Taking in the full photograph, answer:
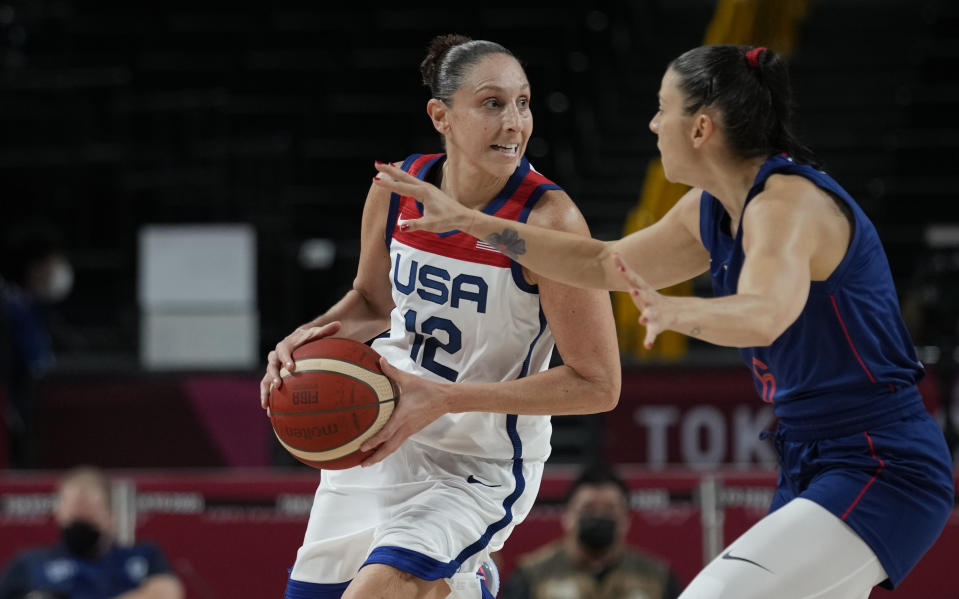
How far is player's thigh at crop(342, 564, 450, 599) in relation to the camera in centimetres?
334

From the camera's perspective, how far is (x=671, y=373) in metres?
7.19

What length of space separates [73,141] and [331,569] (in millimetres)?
9553

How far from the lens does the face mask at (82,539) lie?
6.48m

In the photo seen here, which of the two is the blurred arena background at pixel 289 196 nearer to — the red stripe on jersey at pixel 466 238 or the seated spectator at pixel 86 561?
the seated spectator at pixel 86 561

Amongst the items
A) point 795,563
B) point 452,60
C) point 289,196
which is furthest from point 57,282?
point 795,563

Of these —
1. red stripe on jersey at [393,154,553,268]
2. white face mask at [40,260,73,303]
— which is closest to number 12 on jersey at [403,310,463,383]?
red stripe on jersey at [393,154,553,268]

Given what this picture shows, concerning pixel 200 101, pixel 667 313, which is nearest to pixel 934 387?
pixel 667 313

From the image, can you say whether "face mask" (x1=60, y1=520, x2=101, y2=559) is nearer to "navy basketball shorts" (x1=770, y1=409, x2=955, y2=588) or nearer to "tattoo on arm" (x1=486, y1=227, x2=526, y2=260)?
"tattoo on arm" (x1=486, y1=227, x2=526, y2=260)

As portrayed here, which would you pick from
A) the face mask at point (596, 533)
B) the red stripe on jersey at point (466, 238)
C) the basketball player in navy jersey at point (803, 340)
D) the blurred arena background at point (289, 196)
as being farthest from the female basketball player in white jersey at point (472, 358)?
the blurred arena background at point (289, 196)

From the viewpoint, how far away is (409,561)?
3.40 m

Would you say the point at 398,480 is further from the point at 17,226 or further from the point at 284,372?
the point at 17,226

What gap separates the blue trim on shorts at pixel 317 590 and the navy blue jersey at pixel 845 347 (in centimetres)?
132

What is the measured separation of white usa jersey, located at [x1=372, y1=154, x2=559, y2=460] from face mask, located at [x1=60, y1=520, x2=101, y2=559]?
327 centimetres

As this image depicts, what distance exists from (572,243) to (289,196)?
858cm
